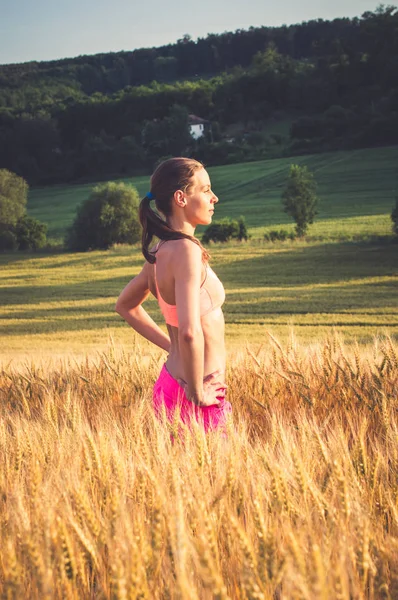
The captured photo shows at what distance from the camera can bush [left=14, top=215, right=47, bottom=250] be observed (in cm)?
3712

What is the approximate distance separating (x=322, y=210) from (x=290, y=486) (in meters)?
42.5

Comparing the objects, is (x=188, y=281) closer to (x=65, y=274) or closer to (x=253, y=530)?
(x=253, y=530)

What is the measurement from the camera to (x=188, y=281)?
2.76 metres

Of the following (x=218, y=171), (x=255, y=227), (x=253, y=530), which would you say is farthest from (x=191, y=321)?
(x=218, y=171)

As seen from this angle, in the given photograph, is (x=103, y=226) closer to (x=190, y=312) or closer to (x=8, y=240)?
(x=8, y=240)

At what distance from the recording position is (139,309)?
11.8 ft

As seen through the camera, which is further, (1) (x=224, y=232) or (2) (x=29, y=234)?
(2) (x=29, y=234)

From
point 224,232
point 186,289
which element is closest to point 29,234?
point 224,232

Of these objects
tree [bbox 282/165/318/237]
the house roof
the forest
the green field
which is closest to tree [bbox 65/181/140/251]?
the green field

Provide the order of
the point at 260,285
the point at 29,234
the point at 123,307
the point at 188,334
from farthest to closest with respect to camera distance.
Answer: the point at 29,234 < the point at 260,285 < the point at 123,307 < the point at 188,334

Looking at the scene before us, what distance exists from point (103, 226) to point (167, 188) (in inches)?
1286

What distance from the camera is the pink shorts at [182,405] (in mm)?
2873

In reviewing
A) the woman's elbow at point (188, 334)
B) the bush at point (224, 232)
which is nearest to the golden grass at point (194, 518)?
the woman's elbow at point (188, 334)

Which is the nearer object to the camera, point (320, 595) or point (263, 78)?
point (320, 595)
